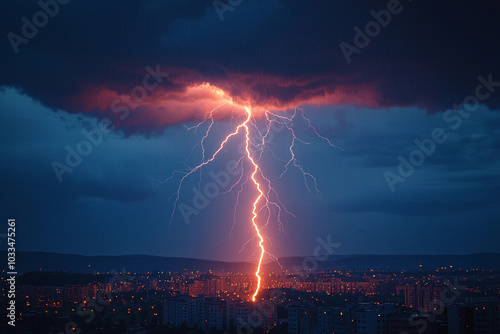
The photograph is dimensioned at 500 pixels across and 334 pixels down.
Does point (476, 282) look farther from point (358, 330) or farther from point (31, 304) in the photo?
point (31, 304)

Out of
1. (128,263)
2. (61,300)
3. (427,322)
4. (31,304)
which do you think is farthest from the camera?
(128,263)

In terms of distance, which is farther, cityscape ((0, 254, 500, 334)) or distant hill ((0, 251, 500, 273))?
distant hill ((0, 251, 500, 273))

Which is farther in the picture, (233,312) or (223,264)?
(223,264)

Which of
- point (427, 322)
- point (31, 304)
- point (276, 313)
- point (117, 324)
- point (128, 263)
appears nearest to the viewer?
point (427, 322)

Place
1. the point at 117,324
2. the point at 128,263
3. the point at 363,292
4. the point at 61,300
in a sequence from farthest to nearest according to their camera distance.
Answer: the point at 128,263
the point at 363,292
the point at 61,300
the point at 117,324

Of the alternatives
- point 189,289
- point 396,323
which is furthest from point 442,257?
point 396,323

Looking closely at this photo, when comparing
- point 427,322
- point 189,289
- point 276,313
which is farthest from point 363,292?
point 427,322

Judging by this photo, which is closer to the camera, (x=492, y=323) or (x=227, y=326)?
(x=492, y=323)

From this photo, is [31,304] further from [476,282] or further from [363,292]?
[476,282]

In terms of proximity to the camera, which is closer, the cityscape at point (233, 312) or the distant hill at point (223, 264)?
the cityscape at point (233, 312)
